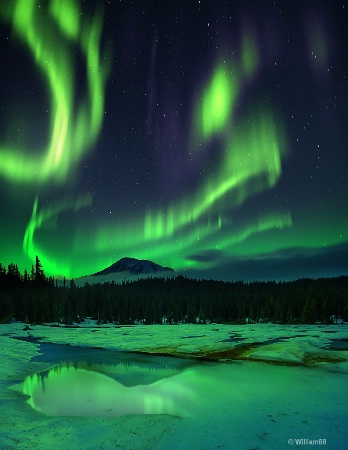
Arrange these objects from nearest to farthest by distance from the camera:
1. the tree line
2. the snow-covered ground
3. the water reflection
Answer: the snow-covered ground < the water reflection < the tree line

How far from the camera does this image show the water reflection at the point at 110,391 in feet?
46.1

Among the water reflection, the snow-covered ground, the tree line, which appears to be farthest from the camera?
the tree line

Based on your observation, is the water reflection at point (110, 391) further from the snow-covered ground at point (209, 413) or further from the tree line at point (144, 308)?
the tree line at point (144, 308)

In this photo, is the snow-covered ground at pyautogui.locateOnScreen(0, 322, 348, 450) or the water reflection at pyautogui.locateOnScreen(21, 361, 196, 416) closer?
the snow-covered ground at pyautogui.locateOnScreen(0, 322, 348, 450)

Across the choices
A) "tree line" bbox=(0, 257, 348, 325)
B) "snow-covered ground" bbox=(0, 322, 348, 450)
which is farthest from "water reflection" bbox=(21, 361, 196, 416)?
"tree line" bbox=(0, 257, 348, 325)

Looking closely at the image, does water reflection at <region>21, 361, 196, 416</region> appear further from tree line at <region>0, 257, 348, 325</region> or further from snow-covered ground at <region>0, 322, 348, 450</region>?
tree line at <region>0, 257, 348, 325</region>

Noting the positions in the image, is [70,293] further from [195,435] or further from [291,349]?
[195,435]

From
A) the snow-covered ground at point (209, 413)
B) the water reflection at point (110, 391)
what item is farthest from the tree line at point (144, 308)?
the snow-covered ground at point (209, 413)

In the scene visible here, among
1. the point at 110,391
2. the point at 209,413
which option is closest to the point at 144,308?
the point at 110,391

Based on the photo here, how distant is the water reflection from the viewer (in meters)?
14.0

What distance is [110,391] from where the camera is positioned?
17094mm

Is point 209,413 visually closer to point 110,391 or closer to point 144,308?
point 110,391

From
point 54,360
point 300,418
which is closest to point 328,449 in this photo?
point 300,418

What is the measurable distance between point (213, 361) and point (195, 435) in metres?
15.4
